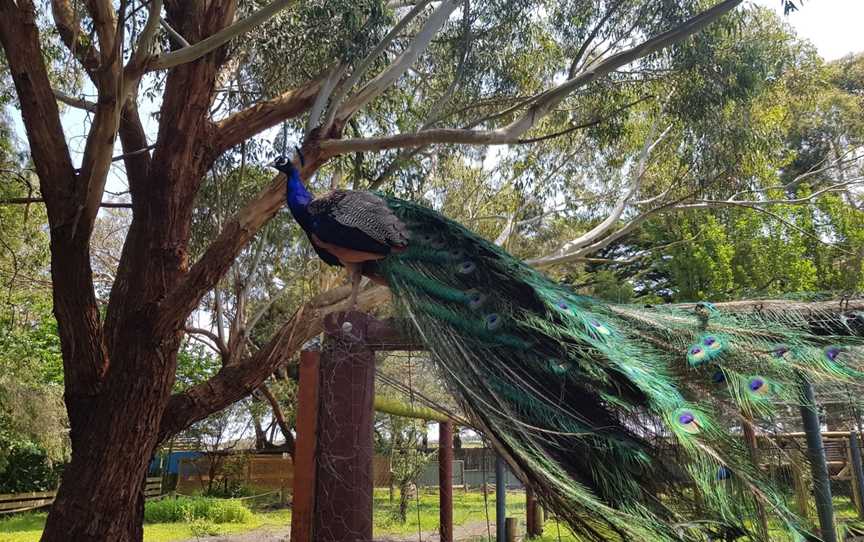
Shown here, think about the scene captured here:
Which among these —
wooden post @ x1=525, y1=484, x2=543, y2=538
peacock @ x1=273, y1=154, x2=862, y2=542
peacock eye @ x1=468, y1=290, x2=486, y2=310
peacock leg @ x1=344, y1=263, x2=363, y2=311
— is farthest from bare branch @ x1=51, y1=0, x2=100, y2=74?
wooden post @ x1=525, y1=484, x2=543, y2=538

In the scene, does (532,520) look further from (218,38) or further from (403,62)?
(218,38)

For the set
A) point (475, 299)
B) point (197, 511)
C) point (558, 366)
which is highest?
point (475, 299)

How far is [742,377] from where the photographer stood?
10.9 ft

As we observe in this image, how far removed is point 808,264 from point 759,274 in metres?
0.80

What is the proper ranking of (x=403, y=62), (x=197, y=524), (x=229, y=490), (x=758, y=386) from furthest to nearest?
1. (x=229, y=490)
2. (x=197, y=524)
3. (x=403, y=62)
4. (x=758, y=386)

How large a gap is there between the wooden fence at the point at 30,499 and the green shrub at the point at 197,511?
0.64 metres

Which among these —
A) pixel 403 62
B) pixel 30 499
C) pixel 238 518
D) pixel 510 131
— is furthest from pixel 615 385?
pixel 30 499

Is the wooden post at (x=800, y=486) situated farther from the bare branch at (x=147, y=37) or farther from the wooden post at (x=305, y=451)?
the bare branch at (x=147, y=37)

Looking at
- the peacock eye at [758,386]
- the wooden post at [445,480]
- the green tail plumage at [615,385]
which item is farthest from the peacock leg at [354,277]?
the peacock eye at [758,386]

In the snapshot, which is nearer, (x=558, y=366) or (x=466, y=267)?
(x=558, y=366)

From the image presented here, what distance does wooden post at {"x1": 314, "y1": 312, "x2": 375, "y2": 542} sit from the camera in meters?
3.58

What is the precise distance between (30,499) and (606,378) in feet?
53.5

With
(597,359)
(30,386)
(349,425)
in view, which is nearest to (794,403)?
(597,359)

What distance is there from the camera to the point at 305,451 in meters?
3.70
